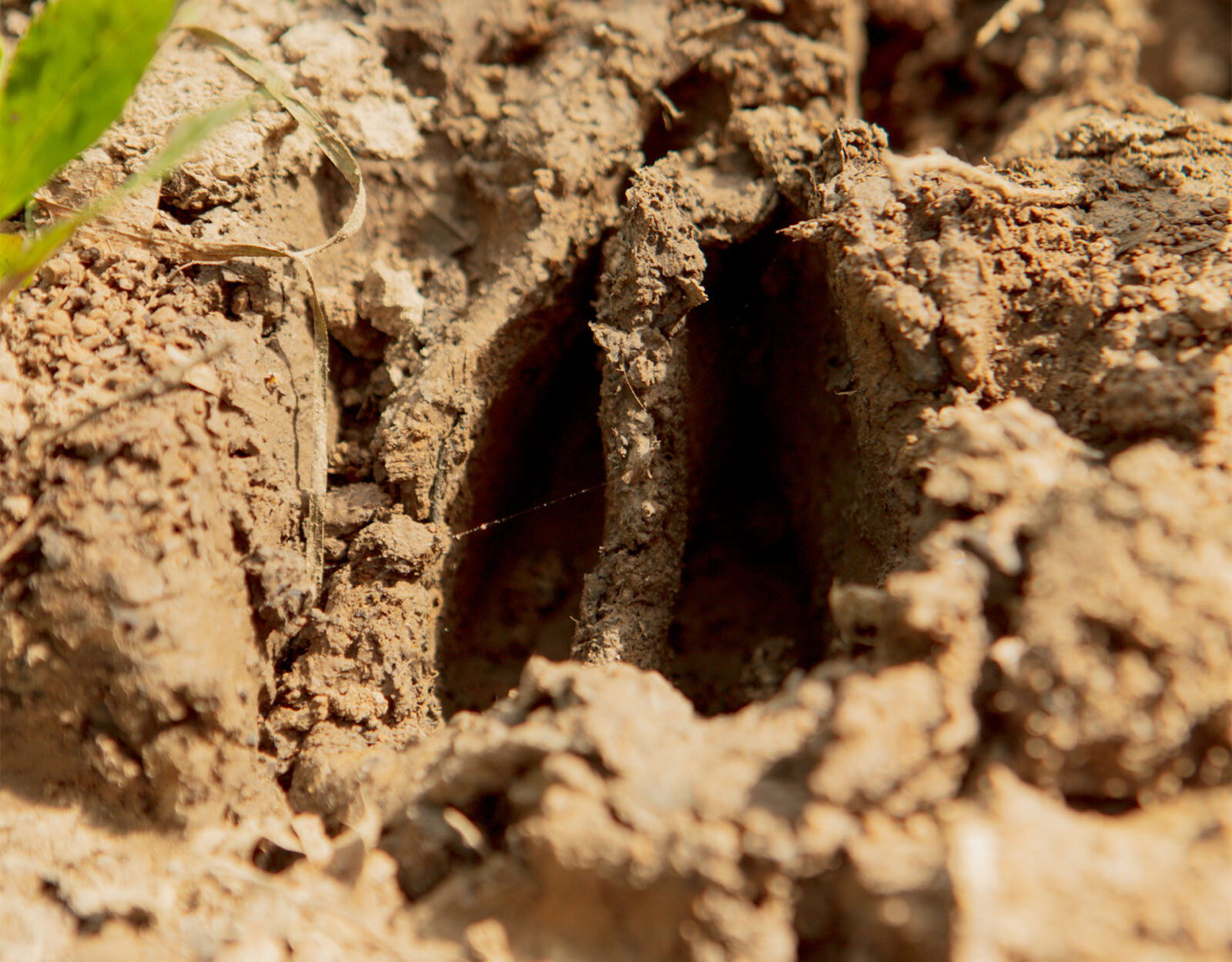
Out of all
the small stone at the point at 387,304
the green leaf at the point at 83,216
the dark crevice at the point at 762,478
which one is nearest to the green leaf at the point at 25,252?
the green leaf at the point at 83,216

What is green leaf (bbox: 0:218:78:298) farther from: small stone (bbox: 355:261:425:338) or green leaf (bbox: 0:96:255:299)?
small stone (bbox: 355:261:425:338)

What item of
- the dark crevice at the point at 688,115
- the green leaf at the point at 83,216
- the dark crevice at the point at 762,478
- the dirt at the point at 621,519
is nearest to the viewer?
the dirt at the point at 621,519

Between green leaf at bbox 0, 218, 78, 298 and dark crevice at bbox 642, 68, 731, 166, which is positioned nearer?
green leaf at bbox 0, 218, 78, 298

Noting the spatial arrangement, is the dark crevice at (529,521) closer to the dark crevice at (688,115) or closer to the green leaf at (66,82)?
the dark crevice at (688,115)

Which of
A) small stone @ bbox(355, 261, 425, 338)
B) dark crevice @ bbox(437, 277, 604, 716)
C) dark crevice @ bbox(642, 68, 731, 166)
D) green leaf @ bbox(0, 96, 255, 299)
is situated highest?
green leaf @ bbox(0, 96, 255, 299)

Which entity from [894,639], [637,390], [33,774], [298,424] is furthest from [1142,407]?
[33,774]

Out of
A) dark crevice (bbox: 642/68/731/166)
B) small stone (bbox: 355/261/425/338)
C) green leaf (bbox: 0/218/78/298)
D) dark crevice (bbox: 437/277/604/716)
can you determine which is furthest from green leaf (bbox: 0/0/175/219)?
dark crevice (bbox: 642/68/731/166)
